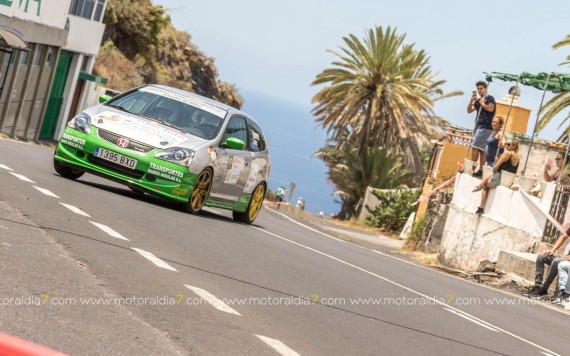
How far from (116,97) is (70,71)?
36.3m

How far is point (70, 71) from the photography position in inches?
2053

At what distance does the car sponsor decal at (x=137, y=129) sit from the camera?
51.4 ft

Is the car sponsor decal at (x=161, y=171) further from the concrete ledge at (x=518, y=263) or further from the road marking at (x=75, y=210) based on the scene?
the concrete ledge at (x=518, y=263)

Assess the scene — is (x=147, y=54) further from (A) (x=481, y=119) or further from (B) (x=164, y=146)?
(B) (x=164, y=146)

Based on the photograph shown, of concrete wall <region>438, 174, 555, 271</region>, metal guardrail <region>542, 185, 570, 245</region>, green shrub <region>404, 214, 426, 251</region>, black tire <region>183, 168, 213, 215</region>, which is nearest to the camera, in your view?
black tire <region>183, 168, 213, 215</region>

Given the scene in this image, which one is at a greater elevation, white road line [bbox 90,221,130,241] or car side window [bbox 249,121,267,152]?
car side window [bbox 249,121,267,152]

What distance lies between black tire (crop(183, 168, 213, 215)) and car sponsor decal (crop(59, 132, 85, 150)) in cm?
161

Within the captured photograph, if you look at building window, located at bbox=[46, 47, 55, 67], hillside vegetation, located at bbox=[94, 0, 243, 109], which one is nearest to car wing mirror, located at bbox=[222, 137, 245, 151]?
building window, located at bbox=[46, 47, 55, 67]

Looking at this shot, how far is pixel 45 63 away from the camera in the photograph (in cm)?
4419

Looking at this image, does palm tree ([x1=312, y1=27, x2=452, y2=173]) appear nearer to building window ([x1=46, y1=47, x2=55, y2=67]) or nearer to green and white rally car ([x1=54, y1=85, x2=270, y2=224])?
building window ([x1=46, y1=47, x2=55, y2=67])

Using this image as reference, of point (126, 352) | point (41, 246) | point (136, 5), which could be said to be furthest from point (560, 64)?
point (136, 5)

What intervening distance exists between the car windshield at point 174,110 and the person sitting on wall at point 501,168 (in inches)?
275

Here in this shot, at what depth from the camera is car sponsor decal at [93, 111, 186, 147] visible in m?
15.7

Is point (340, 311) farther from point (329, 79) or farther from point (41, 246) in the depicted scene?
point (329, 79)
